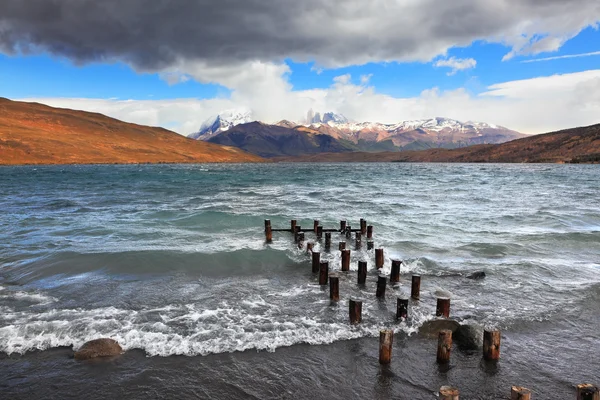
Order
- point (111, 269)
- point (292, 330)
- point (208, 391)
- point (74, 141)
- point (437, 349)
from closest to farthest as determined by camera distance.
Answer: point (208, 391) → point (437, 349) → point (292, 330) → point (111, 269) → point (74, 141)

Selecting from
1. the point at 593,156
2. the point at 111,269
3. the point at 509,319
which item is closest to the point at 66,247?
the point at 111,269

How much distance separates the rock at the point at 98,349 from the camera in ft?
27.9

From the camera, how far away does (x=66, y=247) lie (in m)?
18.9

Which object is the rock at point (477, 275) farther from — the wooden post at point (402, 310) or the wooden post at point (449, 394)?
the wooden post at point (449, 394)

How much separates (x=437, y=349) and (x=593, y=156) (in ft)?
585

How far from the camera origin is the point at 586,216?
1139 inches

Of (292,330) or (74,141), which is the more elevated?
(74,141)

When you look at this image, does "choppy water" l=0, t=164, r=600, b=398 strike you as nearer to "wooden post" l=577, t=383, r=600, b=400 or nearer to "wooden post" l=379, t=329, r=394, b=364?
"wooden post" l=379, t=329, r=394, b=364

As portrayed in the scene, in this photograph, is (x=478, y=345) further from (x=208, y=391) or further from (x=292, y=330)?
(x=208, y=391)

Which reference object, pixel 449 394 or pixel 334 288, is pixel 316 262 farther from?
pixel 449 394

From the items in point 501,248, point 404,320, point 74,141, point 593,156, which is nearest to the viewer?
point 404,320

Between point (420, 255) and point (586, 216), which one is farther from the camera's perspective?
point (586, 216)

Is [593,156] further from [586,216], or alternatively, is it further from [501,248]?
[501,248]

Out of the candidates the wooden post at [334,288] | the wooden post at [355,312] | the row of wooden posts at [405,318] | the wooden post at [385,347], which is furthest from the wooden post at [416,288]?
the wooden post at [385,347]
